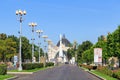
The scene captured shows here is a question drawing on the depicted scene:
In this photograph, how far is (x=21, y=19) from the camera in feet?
201

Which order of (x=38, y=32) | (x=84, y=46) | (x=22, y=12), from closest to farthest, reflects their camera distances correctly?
(x=22, y=12) < (x=38, y=32) < (x=84, y=46)

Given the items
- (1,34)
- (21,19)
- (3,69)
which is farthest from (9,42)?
(3,69)

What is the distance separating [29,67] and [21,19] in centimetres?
1180

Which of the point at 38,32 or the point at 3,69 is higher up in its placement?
the point at 38,32

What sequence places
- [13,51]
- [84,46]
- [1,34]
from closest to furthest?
[13,51], [1,34], [84,46]

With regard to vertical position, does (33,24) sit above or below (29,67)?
above

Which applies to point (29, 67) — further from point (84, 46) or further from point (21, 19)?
point (84, 46)

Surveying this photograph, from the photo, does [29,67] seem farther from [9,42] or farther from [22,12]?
[9,42]

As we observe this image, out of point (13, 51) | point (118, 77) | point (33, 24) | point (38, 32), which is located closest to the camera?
point (118, 77)

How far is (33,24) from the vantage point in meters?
77.1

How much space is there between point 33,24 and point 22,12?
16583 millimetres

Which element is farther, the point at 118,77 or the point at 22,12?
the point at 22,12

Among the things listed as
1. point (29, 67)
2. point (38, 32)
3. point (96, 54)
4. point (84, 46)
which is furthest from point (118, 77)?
point (84, 46)

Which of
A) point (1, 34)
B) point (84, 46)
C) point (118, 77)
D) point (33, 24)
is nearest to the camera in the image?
point (118, 77)
